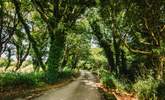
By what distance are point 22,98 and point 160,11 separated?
11035mm

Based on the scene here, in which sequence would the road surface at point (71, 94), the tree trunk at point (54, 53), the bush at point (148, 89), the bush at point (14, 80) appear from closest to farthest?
1. the bush at point (148, 89)
2. the road surface at point (71, 94)
3. the bush at point (14, 80)
4. the tree trunk at point (54, 53)

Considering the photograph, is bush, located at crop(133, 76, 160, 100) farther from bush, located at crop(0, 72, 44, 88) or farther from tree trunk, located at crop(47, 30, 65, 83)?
tree trunk, located at crop(47, 30, 65, 83)

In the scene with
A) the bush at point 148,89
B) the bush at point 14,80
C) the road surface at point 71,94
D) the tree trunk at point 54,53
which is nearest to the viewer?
the bush at point 148,89

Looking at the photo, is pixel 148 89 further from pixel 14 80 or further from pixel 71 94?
pixel 14 80

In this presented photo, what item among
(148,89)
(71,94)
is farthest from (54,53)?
(148,89)

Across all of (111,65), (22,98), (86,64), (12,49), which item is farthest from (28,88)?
(86,64)

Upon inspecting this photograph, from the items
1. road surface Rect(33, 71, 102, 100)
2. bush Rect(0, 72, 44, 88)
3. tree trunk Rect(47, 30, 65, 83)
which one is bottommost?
road surface Rect(33, 71, 102, 100)

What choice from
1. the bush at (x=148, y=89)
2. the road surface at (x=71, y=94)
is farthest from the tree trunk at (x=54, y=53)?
the bush at (x=148, y=89)

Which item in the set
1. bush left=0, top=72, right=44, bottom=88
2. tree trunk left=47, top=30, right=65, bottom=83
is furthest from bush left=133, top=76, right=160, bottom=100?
tree trunk left=47, top=30, right=65, bottom=83

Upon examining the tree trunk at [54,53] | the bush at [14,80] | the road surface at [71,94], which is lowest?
the road surface at [71,94]

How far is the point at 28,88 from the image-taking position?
2309cm

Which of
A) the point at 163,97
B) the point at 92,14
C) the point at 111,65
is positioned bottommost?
the point at 163,97

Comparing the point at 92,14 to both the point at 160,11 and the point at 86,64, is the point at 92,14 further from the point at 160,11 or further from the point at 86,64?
the point at 86,64

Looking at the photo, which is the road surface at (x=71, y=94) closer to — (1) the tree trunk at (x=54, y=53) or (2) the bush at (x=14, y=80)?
(2) the bush at (x=14, y=80)
